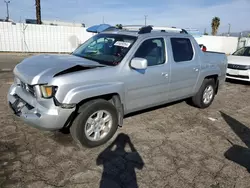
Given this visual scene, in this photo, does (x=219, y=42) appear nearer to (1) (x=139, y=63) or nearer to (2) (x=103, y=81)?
(1) (x=139, y=63)

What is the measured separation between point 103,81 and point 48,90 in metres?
0.81

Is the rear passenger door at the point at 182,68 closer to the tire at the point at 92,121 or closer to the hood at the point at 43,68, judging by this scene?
the tire at the point at 92,121

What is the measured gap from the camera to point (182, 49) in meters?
4.88

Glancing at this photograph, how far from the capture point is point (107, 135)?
12.3 ft

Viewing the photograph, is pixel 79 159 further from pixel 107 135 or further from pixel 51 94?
pixel 51 94

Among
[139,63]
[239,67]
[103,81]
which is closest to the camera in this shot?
[103,81]

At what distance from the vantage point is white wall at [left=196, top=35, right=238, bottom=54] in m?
25.2

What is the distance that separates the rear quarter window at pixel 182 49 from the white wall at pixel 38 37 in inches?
631

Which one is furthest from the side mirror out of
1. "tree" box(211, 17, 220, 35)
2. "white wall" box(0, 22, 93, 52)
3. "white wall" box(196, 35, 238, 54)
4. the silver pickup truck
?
"tree" box(211, 17, 220, 35)

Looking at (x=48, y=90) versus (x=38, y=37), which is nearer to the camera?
(x=48, y=90)

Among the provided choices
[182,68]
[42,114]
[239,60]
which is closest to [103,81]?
[42,114]

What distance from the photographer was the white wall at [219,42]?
25219 millimetres

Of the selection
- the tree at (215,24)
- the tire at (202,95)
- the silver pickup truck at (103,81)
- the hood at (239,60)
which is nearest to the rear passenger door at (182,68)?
the silver pickup truck at (103,81)

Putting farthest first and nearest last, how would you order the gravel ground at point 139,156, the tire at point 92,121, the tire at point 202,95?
the tire at point 202,95 → the tire at point 92,121 → the gravel ground at point 139,156
